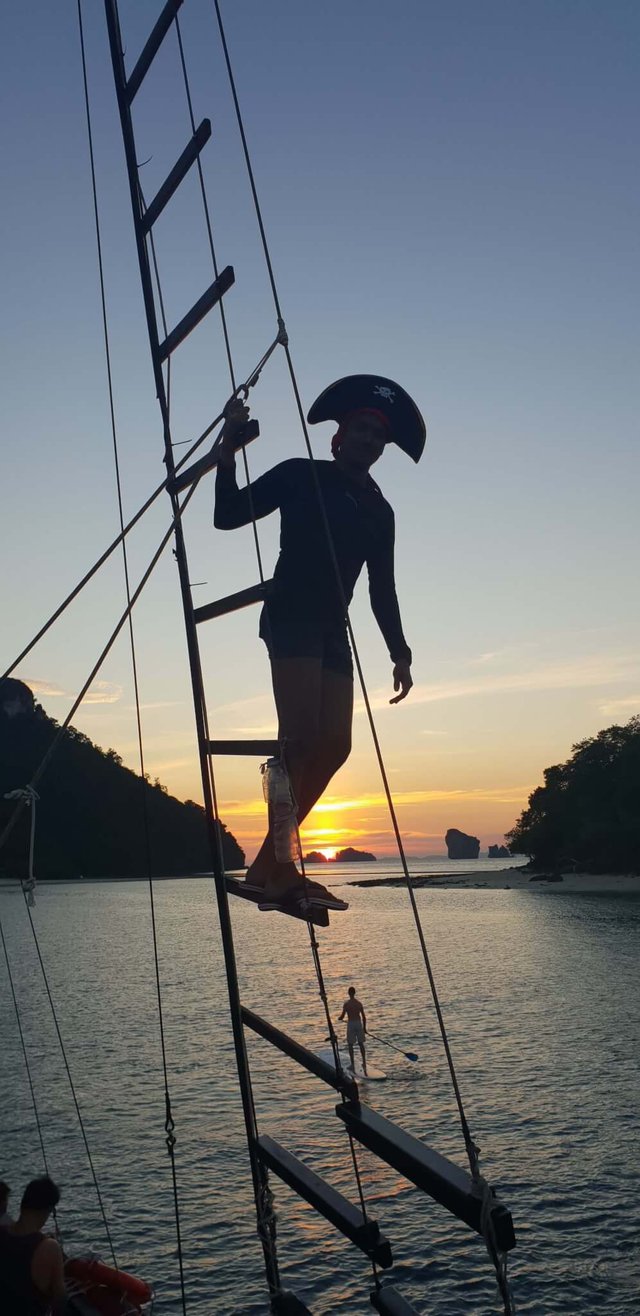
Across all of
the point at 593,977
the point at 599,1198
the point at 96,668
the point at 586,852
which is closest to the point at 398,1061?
the point at 599,1198

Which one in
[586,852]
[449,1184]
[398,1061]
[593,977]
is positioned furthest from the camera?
[586,852]

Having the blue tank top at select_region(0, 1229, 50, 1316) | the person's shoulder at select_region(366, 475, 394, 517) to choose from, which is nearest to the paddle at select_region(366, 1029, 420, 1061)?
the blue tank top at select_region(0, 1229, 50, 1316)

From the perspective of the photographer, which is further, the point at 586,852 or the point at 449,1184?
the point at 586,852

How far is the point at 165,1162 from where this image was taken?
27.9 meters

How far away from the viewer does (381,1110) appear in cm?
3095

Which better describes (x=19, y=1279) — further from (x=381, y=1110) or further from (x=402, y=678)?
(x=381, y=1110)

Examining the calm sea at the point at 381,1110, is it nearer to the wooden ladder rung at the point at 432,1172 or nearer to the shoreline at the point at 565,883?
the wooden ladder rung at the point at 432,1172

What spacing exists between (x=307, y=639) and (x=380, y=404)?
1455 mm

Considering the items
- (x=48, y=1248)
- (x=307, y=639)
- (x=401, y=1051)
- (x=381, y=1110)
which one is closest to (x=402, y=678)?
(x=307, y=639)

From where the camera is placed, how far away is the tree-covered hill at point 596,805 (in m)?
124

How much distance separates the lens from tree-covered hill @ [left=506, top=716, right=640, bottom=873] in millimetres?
123562

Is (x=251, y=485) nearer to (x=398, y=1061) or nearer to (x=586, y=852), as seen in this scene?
(x=398, y=1061)

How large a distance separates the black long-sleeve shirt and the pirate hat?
0.31m

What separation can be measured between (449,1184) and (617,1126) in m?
28.6
